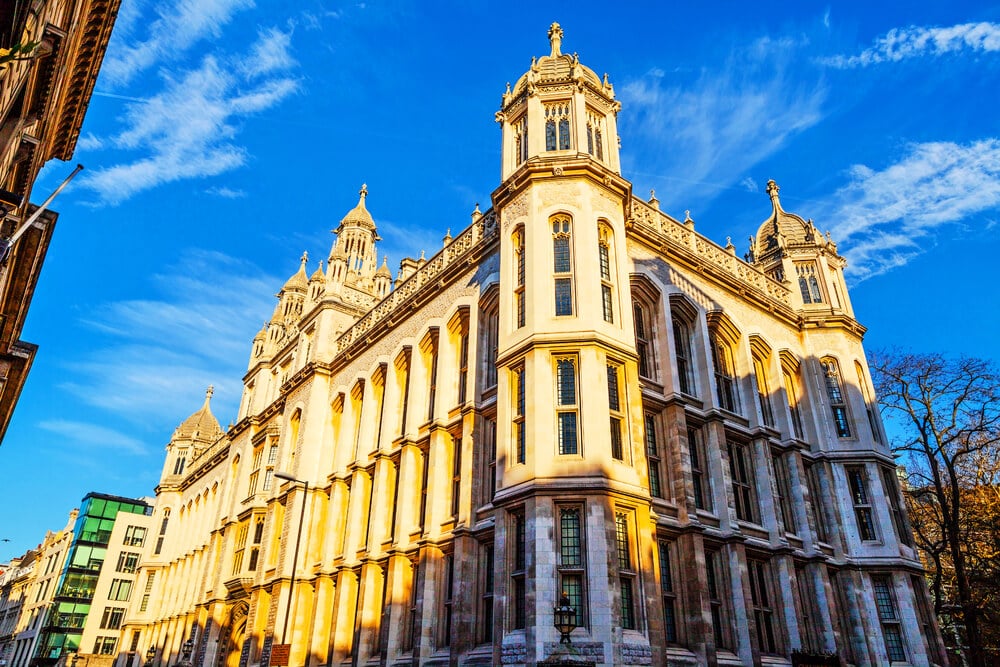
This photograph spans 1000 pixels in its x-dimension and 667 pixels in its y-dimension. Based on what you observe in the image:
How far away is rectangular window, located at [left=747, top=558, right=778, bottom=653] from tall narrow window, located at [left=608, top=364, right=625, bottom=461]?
664 centimetres

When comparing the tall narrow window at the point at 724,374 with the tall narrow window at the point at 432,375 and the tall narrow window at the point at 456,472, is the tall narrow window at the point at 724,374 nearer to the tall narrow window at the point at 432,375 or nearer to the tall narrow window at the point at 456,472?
the tall narrow window at the point at 456,472

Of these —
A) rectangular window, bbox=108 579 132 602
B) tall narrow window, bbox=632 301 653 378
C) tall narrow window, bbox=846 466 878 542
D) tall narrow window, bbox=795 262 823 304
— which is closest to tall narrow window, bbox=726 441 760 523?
tall narrow window, bbox=632 301 653 378

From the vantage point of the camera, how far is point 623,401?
1802 centimetres

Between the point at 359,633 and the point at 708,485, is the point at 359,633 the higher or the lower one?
the lower one

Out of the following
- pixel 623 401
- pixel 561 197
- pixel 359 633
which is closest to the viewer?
pixel 623 401

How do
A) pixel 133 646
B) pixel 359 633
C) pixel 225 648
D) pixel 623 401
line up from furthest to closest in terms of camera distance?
pixel 133 646
pixel 225 648
pixel 359 633
pixel 623 401

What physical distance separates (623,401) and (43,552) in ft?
305

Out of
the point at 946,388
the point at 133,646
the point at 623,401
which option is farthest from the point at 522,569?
the point at 133,646

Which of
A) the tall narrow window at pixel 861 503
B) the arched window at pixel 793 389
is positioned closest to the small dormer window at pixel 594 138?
the arched window at pixel 793 389

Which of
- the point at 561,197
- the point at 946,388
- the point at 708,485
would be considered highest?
the point at 561,197

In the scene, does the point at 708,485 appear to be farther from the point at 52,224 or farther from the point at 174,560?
the point at 174,560

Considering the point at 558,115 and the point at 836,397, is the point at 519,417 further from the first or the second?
the point at 836,397

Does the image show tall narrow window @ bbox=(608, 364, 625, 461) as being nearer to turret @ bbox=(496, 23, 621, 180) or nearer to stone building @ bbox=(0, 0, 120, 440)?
turret @ bbox=(496, 23, 621, 180)

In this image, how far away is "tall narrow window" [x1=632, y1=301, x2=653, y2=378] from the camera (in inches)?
862
